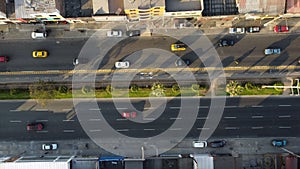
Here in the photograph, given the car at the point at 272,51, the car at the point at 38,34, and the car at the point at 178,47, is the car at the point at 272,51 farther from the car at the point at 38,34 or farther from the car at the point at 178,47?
the car at the point at 38,34

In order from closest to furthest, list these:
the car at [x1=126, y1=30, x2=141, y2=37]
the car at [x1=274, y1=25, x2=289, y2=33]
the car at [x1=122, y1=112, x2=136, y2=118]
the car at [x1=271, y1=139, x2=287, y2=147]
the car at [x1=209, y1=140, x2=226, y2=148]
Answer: the car at [x1=274, y1=25, x2=289, y2=33] < the car at [x1=271, y1=139, x2=287, y2=147] < the car at [x1=209, y1=140, x2=226, y2=148] < the car at [x1=126, y1=30, x2=141, y2=37] < the car at [x1=122, y1=112, x2=136, y2=118]

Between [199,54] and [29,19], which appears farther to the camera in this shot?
[199,54]

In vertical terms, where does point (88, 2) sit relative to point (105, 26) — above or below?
above

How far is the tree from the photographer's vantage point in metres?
50.5

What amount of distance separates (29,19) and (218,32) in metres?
30.8

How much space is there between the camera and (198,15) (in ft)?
160

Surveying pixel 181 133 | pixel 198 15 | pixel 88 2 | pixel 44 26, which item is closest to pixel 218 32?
pixel 198 15

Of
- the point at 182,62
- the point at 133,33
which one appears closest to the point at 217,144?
the point at 182,62

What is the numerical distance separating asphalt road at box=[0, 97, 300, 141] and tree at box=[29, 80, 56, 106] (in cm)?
232

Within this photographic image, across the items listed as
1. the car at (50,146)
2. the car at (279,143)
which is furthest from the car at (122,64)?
the car at (279,143)

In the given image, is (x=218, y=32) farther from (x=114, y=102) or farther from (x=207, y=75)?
(x=114, y=102)

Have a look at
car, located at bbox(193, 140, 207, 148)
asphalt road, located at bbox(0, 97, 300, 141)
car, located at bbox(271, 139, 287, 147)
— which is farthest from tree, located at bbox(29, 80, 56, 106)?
car, located at bbox(271, 139, 287, 147)

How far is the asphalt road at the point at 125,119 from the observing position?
53.1m

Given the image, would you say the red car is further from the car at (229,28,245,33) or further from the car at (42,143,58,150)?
the car at (42,143,58,150)
